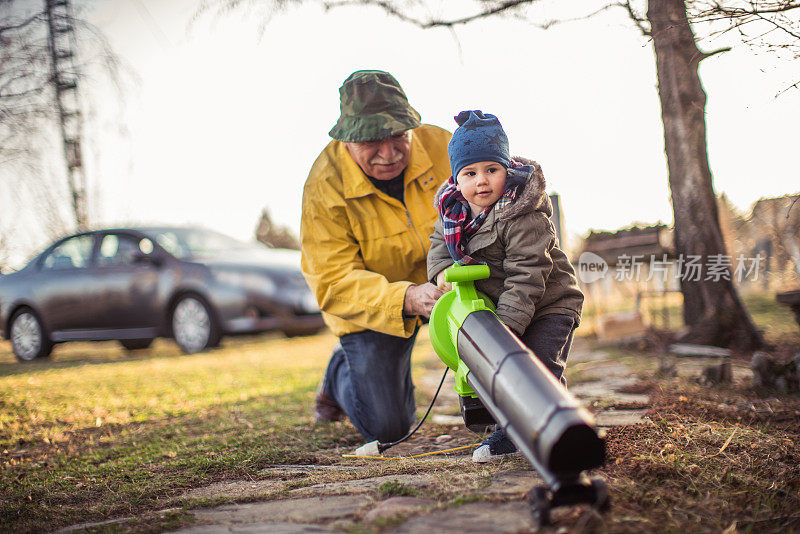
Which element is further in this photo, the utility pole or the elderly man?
the utility pole

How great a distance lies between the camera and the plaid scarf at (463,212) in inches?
74.0

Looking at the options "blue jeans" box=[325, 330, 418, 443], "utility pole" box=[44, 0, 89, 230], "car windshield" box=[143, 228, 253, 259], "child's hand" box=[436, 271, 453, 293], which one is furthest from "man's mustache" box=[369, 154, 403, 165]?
"car windshield" box=[143, 228, 253, 259]

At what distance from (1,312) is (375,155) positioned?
6.32 m

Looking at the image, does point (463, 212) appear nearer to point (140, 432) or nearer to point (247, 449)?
point (247, 449)

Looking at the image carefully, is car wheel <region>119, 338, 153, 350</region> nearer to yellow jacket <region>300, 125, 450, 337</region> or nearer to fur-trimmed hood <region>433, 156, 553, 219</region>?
yellow jacket <region>300, 125, 450, 337</region>

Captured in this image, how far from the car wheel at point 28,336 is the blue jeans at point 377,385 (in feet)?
17.8

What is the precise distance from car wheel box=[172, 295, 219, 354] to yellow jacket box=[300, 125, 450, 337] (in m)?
3.65

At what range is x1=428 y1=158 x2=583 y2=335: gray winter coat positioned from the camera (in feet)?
5.86

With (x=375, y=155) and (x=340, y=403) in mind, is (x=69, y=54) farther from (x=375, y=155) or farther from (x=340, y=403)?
(x=340, y=403)

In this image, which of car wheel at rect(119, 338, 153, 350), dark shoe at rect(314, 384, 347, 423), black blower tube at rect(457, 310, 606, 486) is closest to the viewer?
black blower tube at rect(457, 310, 606, 486)

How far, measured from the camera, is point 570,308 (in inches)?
77.1

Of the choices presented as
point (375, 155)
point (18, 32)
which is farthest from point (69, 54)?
point (375, 155)

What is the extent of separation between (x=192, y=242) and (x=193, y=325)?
1.14 metres

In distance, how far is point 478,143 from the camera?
1875mm
